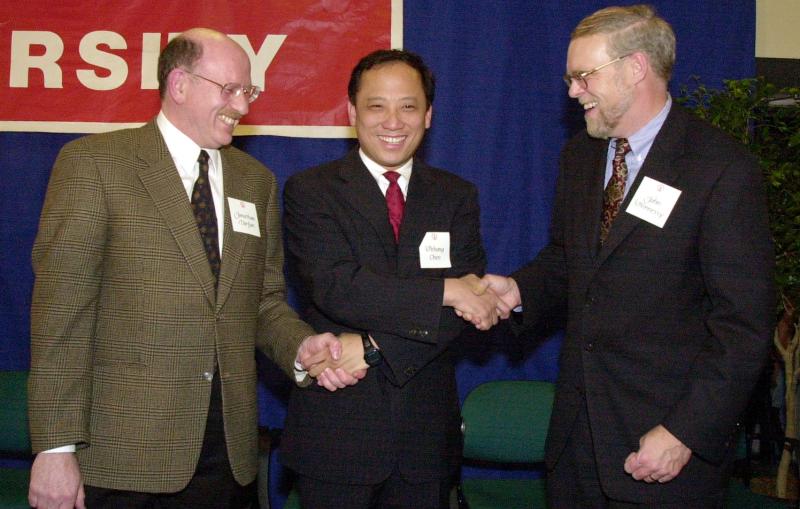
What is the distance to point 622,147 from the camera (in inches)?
97.2

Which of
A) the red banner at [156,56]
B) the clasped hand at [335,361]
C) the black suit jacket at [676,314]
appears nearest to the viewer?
the black suit jacket at [676,314]

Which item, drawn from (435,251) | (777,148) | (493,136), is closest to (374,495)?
(435,251)

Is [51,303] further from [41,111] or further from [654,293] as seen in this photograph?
[41,111]

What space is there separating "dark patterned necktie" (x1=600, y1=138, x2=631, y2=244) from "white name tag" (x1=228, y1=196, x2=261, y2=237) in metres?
1.15

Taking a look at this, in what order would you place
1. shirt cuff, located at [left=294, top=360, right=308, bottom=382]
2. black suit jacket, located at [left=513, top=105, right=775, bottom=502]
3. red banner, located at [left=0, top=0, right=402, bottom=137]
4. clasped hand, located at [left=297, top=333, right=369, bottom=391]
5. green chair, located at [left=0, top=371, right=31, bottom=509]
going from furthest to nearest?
red banner, located at [left=0, top=0, right=402, bottom=137] → green chair, located at [left=0, top=371, right=31, bottom=509] → shirt cuff, located at [left=294, top=360, right=308, bottom=382] → clasped hand, located at [left=297, top=333, right=369, bottom=391] → black suit jacket, located at [left=513, top=105, right=775, bottom=502]

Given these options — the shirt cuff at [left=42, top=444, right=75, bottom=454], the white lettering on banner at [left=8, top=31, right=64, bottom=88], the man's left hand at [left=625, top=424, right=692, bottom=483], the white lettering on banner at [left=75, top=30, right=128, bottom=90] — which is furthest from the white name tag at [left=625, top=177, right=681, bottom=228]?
the white lettering on banner at [left=8, top=31, right=64, bottom=88]

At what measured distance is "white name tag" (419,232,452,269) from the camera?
2622 mm

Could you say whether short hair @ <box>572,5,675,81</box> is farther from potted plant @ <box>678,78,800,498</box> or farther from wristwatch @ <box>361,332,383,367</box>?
potted plant @ <box>678,78,800,498</box>

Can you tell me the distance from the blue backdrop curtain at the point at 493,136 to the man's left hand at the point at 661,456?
2296 mm

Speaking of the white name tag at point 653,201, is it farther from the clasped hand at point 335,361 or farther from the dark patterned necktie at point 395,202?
the clasped hand at point 335,361

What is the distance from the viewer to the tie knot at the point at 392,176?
2740 millimetres

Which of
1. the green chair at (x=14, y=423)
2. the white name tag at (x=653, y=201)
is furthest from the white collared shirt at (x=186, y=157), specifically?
the green chair at (x=14, y=423)

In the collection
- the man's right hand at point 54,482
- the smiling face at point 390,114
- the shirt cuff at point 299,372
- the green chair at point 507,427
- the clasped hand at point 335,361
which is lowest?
the green chair at point 507,427

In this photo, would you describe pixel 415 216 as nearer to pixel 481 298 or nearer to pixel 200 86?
pixel 481 298
